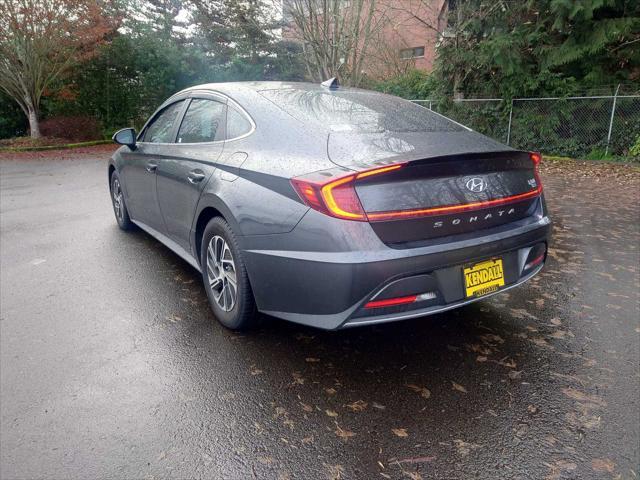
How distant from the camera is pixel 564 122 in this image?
11891mm

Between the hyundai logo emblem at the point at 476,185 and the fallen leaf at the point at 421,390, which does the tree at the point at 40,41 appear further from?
the fallen leaf at the point at 421,390

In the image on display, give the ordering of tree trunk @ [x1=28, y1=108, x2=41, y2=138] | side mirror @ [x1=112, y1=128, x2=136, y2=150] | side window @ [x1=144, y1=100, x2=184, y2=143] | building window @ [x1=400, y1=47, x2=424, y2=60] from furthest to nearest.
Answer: building window @ [x1=400, y1=47, x2=424, y2=60]
tree trunk @ [x1=28, y1=108, x2=41, y2=138]
side mirror @ [x1=112, y1=128, x2=136, y2=150]
side window @ [x1=144, y1=100, x2=184, y2=143]

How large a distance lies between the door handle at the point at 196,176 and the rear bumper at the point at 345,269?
2.56 feet

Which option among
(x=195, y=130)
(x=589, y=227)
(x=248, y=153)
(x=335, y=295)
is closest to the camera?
(x=335, y=295)

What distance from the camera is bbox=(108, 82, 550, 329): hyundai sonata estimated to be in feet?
7.61

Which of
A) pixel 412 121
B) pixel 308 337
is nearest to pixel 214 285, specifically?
pixel 308 337

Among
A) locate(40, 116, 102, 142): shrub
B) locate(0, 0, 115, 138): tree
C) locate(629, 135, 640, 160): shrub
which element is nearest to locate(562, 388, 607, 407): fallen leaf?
locate(629, 135, 640, 160): shrub

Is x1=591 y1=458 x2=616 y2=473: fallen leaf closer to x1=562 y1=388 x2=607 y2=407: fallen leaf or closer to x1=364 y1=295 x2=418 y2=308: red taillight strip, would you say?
x1=562 y1=388 x2=607 y2=407: fallen leaf

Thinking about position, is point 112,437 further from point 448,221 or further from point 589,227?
point 589,227

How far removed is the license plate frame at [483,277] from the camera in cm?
254

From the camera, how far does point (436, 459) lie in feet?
6.71

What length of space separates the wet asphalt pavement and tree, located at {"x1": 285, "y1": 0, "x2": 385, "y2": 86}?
Result: 12.9 m

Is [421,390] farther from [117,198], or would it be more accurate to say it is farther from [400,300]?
[117,198]

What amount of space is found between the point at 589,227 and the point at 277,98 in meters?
4.60
